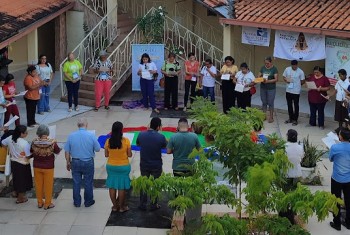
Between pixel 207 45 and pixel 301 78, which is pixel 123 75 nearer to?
pixel 207 45

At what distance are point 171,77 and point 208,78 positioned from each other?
0.91m

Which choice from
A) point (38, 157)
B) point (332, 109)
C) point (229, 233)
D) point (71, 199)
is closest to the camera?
point (229, 233)

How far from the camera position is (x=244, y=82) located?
1469cm

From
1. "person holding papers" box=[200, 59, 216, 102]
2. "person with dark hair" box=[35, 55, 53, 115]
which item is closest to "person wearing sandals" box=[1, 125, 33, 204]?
"person with dark hair" box=[35, 55, 53, 115]

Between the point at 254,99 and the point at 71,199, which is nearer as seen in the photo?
the point at 71,199

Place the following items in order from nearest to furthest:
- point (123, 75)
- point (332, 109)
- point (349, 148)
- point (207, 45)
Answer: point (349, 148) → point (332, 109) → point (123, 75) → point (207, 45)

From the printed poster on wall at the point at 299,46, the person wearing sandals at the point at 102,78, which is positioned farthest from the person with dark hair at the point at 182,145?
the printed poster on wall at the point at 299,46

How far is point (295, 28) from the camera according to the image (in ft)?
50.0

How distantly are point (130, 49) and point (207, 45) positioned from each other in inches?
92.2

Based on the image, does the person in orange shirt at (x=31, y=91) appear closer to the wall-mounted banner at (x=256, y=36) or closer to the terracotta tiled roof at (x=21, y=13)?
the terracotta tiled roof at (x=21, y=13)

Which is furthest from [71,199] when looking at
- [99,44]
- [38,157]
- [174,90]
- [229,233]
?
[99,44]

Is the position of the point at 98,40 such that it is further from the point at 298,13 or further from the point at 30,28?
the point at 298,13

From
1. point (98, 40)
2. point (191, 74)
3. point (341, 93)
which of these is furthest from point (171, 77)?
point (341, 93)

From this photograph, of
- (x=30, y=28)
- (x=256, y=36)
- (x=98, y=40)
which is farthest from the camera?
(x=98, y=40)
